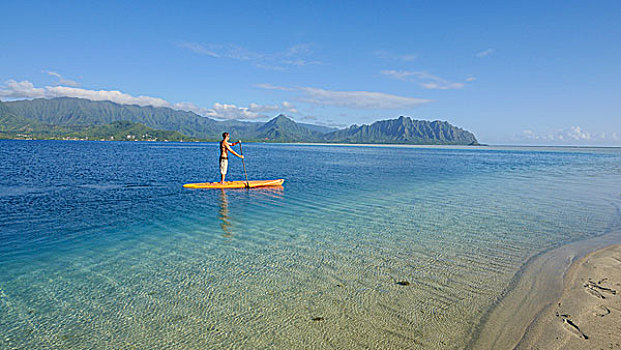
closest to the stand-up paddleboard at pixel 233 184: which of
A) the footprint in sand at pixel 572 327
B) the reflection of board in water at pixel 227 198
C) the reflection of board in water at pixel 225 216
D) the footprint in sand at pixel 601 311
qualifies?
the reflection of board in water at pixel 227 198

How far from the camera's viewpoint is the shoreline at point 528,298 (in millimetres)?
6589

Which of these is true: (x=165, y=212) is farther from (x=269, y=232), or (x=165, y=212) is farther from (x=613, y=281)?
(x=613, y=281)

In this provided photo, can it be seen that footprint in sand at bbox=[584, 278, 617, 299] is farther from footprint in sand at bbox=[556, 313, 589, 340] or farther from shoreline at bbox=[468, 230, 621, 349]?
footprint in sand at bbox=[556, 313, 589, 340]

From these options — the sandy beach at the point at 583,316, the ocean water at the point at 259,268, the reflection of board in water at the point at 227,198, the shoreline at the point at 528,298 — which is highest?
the sandy beach at the point at 583,316

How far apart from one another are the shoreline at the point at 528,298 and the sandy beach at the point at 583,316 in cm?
13

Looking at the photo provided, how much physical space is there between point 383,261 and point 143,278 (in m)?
7.35

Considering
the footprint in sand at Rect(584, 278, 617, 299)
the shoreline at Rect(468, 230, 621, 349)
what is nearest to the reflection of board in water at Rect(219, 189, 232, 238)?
the shoreline at Rect(468, 230, 621, 349)

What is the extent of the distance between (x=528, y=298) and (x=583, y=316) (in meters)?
1.20

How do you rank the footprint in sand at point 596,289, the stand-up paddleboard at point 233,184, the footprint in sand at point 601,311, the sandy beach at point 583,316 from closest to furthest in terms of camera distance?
the sandy beach at point 583,316, the footprint in sand at point 601,311, the footprint in sand at point 596,289, the stand-up paddleboard at point 233,184

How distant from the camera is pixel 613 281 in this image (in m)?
9.21

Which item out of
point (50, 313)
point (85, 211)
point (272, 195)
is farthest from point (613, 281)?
point (85, 211)

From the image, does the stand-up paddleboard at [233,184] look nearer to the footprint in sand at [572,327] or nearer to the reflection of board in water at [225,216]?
the reflection of board in water at [225,216]

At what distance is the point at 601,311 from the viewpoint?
7.44 m

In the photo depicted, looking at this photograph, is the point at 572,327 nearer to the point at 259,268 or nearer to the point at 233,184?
the point at 259,268
